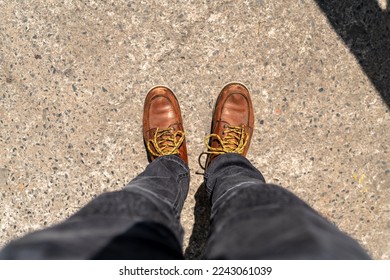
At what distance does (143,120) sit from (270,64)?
0.74m

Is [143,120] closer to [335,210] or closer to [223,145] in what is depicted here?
[223,145]

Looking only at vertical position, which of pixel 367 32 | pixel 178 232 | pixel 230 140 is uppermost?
pixel 367 32

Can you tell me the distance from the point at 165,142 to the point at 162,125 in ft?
0.32

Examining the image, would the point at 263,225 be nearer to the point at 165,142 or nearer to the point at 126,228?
the point at 126,228

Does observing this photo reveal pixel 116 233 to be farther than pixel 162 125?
No

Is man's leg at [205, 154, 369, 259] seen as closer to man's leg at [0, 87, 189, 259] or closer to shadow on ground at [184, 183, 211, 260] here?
man's leg at [0, 87, 189, 259]

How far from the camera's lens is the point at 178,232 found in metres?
1.33

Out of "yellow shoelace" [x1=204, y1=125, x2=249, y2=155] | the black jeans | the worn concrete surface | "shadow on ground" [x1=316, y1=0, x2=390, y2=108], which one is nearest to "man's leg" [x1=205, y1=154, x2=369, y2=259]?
the black jeans

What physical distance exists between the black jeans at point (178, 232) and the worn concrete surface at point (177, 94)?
59 centimetres

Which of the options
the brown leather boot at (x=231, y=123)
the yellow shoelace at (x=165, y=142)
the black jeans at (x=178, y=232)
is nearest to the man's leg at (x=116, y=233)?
the black jeans at (x=178, y=232)

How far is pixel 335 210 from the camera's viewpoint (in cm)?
196

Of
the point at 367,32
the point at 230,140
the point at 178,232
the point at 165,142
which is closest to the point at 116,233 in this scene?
the point at 178,232

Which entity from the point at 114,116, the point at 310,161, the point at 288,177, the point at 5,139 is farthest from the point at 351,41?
the point at 5,139

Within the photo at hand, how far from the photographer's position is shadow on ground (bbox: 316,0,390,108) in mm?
1919
